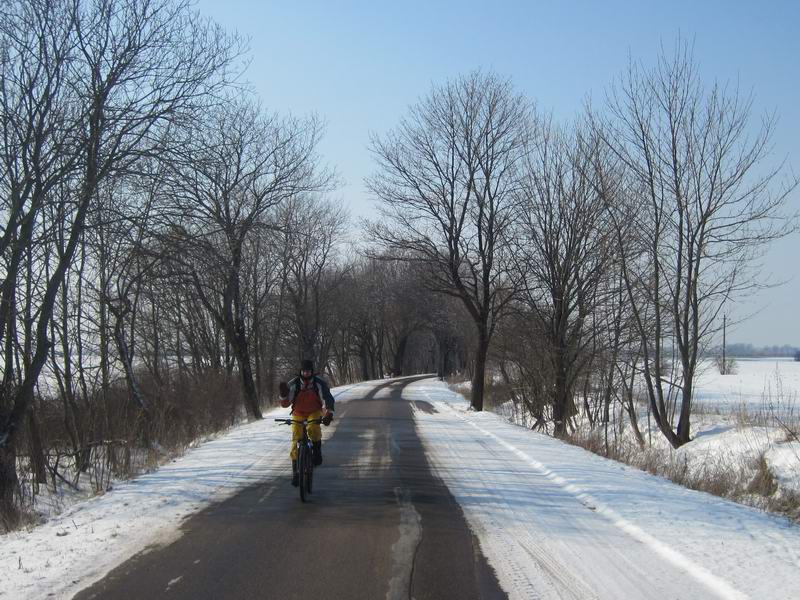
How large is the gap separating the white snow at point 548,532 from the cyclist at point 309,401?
1.14 metres

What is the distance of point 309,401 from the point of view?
9633mm

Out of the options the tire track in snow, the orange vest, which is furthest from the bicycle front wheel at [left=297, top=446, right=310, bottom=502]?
the tire track in snow

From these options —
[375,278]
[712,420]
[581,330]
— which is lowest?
[712,420]

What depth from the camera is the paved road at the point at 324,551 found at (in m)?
5.37

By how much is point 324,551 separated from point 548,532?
2193 millimetres

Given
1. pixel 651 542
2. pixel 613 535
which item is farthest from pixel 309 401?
pixel 651 542

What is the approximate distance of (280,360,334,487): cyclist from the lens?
951 centimetres

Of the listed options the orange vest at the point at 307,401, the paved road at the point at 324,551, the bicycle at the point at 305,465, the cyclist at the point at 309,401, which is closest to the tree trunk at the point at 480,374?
the paved road at the point at 324,551

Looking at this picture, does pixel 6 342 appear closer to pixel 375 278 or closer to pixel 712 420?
pixel 712 420

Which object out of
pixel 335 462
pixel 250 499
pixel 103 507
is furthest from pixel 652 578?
pixel 335 462

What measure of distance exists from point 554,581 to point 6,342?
9797mm

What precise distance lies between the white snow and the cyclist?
114 centimetres

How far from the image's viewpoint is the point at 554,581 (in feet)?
18.2

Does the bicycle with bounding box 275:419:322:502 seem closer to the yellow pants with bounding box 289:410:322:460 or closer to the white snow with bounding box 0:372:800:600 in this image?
the yellow pants with bounding box 289:410:322:460
